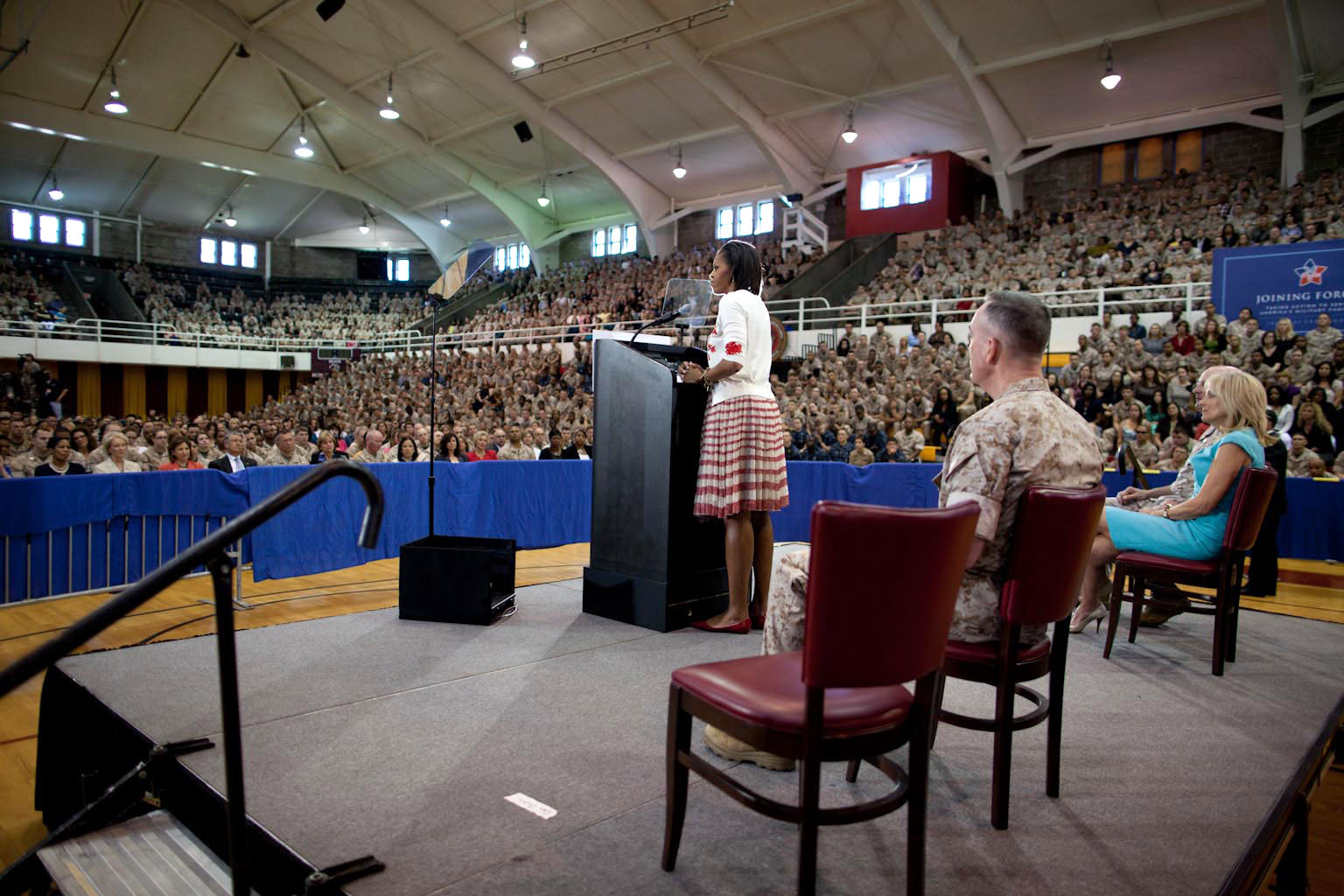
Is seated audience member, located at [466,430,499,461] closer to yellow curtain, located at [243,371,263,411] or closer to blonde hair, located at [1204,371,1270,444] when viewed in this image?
blonde hair, located at [1204,371,1270,444]

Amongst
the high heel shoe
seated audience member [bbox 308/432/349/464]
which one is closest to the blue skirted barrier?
seated audience member [bbox 308/432/349/464]

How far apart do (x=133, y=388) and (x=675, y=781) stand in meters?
25.6

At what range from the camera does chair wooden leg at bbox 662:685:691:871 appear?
172cm

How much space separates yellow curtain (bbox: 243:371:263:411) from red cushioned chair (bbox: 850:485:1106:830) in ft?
88.0

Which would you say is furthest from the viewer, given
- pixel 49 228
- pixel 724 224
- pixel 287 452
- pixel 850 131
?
pixel 49 228

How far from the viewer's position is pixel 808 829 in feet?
4.82

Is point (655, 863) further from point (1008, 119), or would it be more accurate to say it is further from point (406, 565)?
point (1008, 119)

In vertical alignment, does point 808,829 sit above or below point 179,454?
below

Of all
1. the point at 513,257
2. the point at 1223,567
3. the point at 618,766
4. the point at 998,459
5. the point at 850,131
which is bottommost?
the point at 618,766

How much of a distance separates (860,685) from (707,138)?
59.7ft

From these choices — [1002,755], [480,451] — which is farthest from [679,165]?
[1002,755]

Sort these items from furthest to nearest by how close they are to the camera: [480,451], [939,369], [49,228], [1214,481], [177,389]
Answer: [49,228]
[177,389]
[939,369]
[480,451]
[1214,481]

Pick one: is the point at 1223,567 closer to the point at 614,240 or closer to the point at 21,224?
the point at 614,240

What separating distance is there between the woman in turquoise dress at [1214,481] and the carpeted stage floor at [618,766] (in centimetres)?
51
